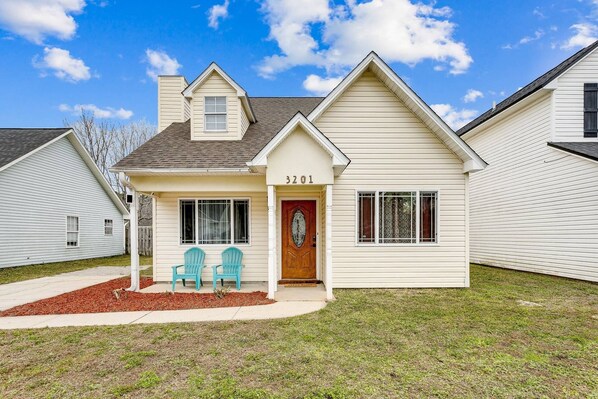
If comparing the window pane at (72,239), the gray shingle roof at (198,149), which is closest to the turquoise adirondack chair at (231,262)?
the gray shingle roof at (198,149)

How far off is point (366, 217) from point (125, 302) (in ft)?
19.8

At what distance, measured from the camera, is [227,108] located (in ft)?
33.2

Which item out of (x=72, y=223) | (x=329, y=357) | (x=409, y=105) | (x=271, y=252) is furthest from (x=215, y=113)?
(x=72, y=223)

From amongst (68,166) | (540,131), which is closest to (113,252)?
(68,166)

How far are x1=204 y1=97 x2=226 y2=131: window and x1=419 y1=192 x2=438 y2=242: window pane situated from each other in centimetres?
629

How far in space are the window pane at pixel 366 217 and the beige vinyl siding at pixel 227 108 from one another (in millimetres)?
4330

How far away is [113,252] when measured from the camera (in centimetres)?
2044

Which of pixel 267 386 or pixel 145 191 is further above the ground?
pixel 145 191

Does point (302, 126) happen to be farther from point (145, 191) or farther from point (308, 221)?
point (145, 191)

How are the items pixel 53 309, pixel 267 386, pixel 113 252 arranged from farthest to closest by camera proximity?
1. pixel 113 252
2. pixel 53 309
3. pixel 267 386

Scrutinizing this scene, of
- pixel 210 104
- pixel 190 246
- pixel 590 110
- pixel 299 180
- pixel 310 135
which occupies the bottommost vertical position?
pixel 190 246

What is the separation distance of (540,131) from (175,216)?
1201 centimetres

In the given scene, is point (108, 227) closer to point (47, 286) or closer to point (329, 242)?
point (47, 286)

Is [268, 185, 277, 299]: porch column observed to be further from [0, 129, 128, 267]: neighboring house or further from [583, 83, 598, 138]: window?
[0, 129, 128, 267]: neighboring house
